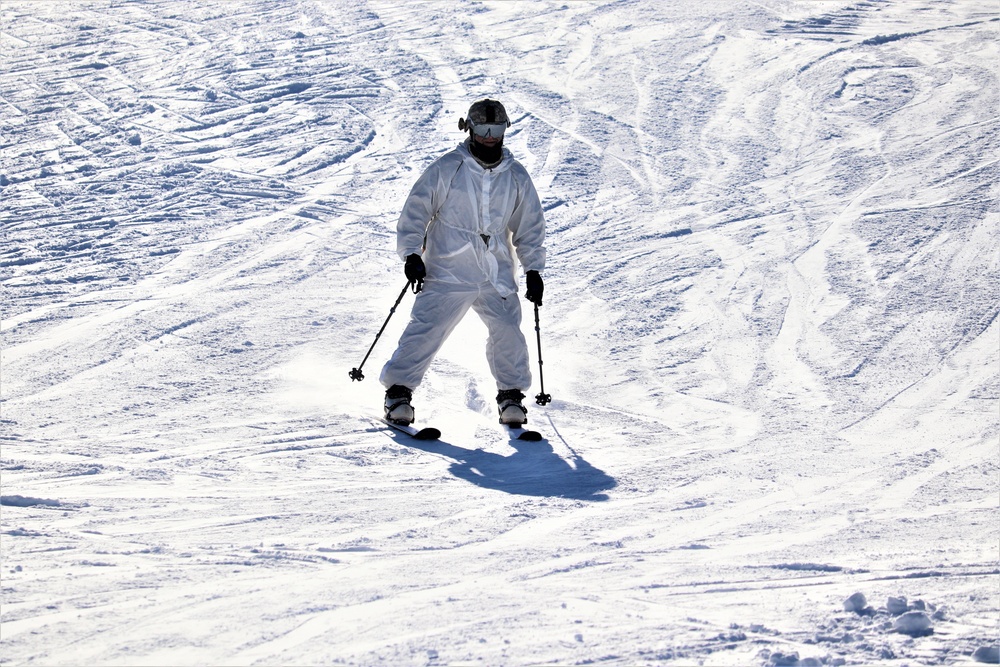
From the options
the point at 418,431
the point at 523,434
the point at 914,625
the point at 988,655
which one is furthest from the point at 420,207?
the point at 988,655

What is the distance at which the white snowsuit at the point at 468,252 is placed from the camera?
20.7 feet

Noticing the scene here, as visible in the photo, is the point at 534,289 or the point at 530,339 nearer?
the point at 534,289

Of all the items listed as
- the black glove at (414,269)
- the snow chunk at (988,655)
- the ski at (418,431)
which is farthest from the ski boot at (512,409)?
the snow chunk at (988,655)

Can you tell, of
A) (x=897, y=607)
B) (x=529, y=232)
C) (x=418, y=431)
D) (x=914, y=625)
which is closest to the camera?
(x=914, y=625)

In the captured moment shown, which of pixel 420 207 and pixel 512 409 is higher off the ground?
pixel 420 207

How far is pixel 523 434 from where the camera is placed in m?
6.32

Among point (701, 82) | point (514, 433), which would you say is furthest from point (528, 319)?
point (701, 82)

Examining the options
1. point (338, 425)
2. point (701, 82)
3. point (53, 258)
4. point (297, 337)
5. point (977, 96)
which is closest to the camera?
point (338, 425)

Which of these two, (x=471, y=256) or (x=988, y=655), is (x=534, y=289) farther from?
(x=988, y=655)

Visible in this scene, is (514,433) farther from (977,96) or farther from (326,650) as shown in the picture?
(977,96)

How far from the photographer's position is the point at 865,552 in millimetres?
4762

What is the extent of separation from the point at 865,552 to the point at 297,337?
3.94 meters

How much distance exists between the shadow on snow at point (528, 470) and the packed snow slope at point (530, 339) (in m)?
0.03

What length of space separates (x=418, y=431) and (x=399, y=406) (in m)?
0.17
